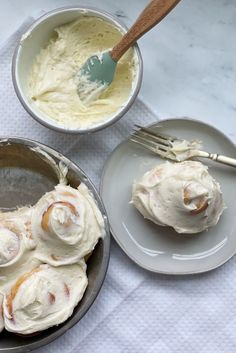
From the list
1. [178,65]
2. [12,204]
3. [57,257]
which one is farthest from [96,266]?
[178,65]

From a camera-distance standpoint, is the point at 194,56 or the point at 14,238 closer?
the point at 14,238

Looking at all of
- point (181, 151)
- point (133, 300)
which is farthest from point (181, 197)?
point (133, 300)

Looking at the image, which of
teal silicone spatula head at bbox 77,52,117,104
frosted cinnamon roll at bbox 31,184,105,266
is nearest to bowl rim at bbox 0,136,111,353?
frosted cinnamon roll at bbox 31,184,105,266

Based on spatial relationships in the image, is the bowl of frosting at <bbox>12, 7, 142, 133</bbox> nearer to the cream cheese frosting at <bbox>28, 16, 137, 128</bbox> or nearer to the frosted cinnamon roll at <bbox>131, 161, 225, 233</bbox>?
the cream cheese frosting at <bbox>28, 16, 137, 128</bbox>

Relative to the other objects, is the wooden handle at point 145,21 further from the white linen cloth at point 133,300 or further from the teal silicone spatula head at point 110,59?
the white linen cloth at point 133,300

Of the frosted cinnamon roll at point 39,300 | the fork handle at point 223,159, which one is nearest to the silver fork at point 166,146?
the fork handle at point 223,159

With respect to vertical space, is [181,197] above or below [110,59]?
below

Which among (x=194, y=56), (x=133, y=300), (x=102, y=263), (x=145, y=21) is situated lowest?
(x=133, y=300)

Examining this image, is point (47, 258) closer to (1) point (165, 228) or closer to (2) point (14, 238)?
(2) point (14, 238)
